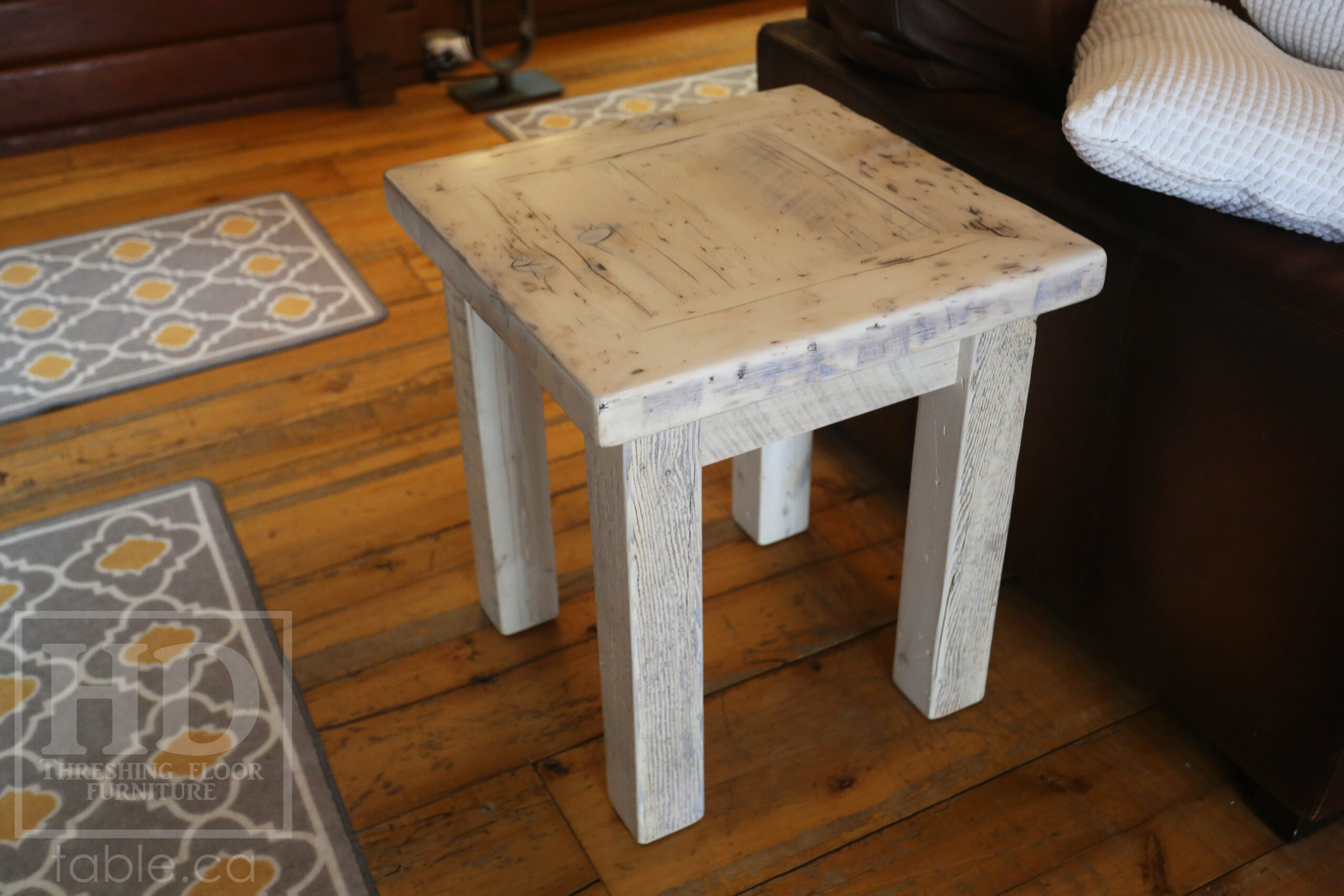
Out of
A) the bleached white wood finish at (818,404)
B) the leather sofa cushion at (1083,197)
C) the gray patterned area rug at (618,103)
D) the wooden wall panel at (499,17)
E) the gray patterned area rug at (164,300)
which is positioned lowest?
the gray patterned area rug at (164,300)

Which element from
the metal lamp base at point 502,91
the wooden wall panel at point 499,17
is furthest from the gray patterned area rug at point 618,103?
the wooden wall panel at point 499,17

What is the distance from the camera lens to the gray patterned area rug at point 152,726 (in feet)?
3.80

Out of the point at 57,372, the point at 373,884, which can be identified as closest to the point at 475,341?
the point at 373,884

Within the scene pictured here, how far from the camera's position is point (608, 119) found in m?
2.89

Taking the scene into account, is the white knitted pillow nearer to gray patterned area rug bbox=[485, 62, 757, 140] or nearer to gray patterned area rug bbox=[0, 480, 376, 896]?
gray patterned area rug bbox=[0, 480, 376, 896]

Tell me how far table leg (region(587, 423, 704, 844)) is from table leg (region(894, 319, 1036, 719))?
0.28 m

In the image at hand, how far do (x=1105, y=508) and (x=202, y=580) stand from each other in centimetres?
112

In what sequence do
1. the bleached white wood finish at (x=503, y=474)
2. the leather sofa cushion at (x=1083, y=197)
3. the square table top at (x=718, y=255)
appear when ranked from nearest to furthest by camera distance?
the square table top at (x=718, y=255), the leather sofa cushion at (x=1083, y=197), the bleached white wood finish at (x=503, y=474)

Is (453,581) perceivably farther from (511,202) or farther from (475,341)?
(511,202)

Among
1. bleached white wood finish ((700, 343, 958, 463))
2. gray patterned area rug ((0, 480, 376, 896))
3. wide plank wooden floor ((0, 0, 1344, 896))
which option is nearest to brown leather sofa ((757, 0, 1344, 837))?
wide plank wooden floor ((0, 0, 1344, 896))

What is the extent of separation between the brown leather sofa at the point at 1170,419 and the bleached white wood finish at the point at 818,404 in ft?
0.71

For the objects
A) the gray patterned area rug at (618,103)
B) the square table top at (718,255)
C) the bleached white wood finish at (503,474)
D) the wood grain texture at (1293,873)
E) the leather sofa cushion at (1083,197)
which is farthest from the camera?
the gray patterned area rug at (618,103)

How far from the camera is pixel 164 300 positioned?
84.0 inches

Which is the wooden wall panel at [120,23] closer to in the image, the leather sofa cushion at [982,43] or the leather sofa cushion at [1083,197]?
the leather sofa cushion at [1083,197]
